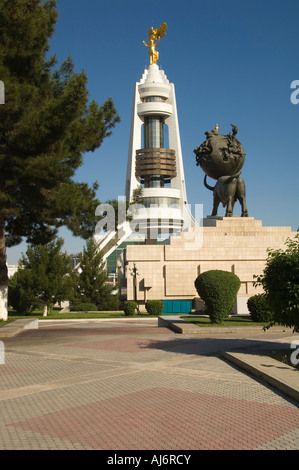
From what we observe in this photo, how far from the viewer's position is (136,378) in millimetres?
7820

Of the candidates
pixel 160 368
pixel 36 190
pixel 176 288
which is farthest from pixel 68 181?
pixel 176 288

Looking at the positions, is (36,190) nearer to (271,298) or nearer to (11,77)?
(11,77)

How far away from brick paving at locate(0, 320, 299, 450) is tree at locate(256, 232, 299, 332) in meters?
1.45

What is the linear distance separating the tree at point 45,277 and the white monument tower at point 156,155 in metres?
58.4

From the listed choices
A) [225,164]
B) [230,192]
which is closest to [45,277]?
[230,192]

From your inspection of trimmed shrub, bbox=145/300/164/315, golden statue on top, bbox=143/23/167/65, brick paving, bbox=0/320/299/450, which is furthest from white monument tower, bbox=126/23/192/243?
brick paving, bbox=0/320/299/450

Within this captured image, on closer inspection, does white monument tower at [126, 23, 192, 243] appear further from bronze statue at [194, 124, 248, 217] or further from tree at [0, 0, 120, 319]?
tree at [0, 0, 120, 319]

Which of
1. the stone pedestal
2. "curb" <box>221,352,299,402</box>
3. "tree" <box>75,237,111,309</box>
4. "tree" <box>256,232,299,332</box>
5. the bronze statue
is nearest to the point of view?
"curb" <box>221,352,299,402</box>

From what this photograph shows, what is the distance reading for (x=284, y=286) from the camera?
8.62 metres

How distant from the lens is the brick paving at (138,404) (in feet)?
15.2

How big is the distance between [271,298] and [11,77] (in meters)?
11.6

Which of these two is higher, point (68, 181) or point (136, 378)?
point (68, 181)

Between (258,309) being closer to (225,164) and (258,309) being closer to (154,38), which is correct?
(225,164)

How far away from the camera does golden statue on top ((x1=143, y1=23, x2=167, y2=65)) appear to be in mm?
88625
